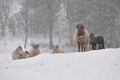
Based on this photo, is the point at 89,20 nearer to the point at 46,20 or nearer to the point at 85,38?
the point at 46,20

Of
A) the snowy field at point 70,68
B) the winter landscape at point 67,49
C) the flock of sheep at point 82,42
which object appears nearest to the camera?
the snowy field at point 70,68

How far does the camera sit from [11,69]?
5.87 m

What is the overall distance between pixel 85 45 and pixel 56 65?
3809 millimetres

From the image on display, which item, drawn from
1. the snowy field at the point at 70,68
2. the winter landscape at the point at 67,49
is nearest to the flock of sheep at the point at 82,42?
the winter landscape at the point at 67,49

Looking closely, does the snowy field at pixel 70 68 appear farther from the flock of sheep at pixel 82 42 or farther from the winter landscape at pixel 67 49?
the flock of sheep at pixel 82 42

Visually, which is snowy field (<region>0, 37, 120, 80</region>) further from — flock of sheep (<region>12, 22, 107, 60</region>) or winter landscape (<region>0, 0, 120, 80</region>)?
flock of sheep (<region>12, 22, 107, 60</region>)

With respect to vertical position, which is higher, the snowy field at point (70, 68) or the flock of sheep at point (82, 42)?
the flock of sheep at point (82, 42)

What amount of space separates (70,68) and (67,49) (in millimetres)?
22193

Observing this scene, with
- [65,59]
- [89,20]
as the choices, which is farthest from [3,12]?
[65,59]

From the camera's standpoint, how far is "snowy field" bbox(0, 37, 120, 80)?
15.5ft

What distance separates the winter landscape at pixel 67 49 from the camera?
500 centimetres

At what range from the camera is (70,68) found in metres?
5.27

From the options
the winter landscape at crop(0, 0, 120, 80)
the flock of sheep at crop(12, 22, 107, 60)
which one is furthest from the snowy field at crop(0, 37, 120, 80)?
the flock of sheep at crop(12, 22, 107, 60)

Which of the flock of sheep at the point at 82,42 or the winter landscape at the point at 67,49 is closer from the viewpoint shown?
the winter landscape at the point at 67,49
